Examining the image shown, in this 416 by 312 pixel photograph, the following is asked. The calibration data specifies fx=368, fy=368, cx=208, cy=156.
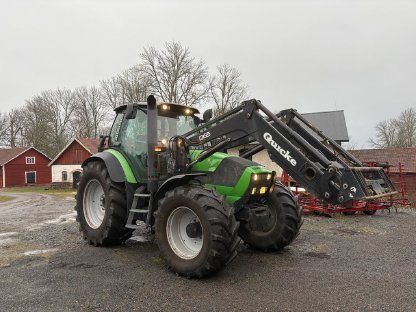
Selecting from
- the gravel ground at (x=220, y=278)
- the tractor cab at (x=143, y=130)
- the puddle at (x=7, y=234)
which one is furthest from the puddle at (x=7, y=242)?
the tractor cab at (x=143, y=130)

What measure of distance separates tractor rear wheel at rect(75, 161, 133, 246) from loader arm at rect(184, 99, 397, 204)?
1715 mm

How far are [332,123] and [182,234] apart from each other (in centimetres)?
2453

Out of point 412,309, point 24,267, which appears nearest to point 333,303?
point 412,309

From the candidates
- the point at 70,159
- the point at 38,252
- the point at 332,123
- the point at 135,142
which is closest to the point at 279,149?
the point at 135,142

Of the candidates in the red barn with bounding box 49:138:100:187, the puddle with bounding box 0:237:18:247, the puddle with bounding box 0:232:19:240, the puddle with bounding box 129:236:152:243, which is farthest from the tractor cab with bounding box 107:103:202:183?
the red barn with bounding box 49:138:100:187

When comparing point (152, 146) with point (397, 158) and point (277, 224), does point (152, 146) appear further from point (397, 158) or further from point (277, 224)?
point (397, 158)

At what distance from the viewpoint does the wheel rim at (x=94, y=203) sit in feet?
23.5

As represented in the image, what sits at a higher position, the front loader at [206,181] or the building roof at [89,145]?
the building roof at [89,145]

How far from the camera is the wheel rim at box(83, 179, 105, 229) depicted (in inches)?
282

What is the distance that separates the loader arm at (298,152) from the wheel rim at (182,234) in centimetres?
117

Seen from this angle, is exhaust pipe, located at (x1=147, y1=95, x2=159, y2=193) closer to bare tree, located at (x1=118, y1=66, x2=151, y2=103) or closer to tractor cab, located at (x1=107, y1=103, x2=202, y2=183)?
tractor cab, located at (x1=107, y1=103, x2=202, y2=183)

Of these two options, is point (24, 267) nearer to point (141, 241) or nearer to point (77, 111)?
point (141, 241)

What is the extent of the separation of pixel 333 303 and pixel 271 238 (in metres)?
2.20

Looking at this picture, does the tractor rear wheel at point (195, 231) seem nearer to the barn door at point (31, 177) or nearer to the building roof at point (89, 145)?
the building roof at point (89, 145)
